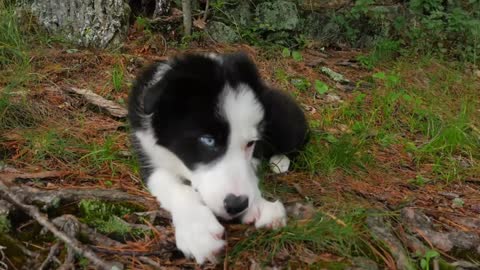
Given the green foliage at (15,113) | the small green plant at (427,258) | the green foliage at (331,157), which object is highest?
the green foliage at (15,113)

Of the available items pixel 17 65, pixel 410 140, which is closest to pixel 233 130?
pixel 410 140

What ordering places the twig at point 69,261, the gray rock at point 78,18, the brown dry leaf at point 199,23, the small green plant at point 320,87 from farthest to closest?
the brown dry leaf at point 199,23, the gray rock at point 78,18, the small green plant at point 320,87, the twig at point 69,261

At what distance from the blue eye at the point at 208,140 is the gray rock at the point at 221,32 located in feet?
10.8

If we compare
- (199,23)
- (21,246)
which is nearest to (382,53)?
(199,23)

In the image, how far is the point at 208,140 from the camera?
249cm

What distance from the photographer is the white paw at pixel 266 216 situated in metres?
2.42

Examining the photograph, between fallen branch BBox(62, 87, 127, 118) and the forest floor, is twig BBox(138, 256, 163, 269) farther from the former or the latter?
fallen branch BBox(62, 87, 127, 118)

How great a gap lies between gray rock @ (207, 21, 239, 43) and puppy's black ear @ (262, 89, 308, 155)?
88.6 inches

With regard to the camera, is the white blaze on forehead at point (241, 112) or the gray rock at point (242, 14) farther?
the gray rock at point (242, 14)

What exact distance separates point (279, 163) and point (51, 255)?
1619mm

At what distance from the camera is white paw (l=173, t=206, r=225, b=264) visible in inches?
87.0

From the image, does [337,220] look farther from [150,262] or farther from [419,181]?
[419,181]

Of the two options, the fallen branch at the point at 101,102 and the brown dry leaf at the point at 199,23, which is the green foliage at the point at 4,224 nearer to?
the fallen branch at the point at 101,102

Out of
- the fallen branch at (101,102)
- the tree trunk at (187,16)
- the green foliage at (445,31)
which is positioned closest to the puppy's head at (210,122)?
the fallen branch at (101,102)
